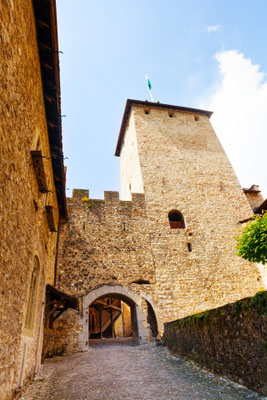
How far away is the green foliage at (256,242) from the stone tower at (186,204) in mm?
1907

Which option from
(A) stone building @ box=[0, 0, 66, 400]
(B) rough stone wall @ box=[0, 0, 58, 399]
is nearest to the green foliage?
(A) stone building @ box=[0, 0, 66, 400]

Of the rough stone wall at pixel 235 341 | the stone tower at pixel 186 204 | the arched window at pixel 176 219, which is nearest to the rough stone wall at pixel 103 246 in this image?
the stone tower at pixel 186 204

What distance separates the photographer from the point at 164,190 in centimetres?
1194

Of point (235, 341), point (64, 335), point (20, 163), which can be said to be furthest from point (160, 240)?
point (20, 163)

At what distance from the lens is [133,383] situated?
3.99m

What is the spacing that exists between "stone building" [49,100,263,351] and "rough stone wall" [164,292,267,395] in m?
4.46

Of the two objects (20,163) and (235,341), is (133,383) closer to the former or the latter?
(235,341)

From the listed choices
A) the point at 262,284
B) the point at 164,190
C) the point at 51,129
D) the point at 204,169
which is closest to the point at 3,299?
the point at 51,129

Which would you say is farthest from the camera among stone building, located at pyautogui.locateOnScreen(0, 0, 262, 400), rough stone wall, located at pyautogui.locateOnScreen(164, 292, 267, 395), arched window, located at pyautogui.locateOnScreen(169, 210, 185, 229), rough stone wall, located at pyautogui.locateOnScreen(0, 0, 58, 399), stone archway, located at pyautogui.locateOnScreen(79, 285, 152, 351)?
arched window, located at pyautogui.locateOnScreen(169, 210, 185, 229)

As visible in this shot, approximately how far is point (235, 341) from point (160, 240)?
701cm

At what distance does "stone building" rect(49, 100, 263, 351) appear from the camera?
8.87 meters

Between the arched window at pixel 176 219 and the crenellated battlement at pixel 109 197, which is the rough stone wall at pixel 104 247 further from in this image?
the arched window at pixel 176 219

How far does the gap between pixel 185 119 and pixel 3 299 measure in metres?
15.3

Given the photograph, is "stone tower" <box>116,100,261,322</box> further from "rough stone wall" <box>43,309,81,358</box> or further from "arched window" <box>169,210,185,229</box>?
"rough stone wall" <box>43,309,81,358</box>
